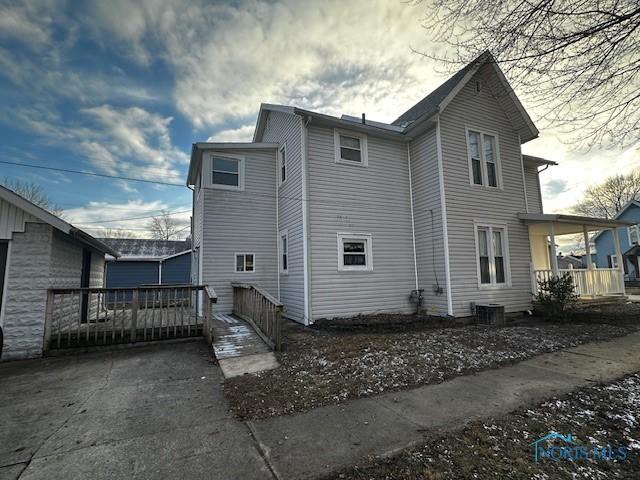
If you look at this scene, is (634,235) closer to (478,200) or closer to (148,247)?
(478,200)

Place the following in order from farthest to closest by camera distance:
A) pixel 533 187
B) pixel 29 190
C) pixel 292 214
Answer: pixel 29 190, pixel 533 187, pixel 292 214

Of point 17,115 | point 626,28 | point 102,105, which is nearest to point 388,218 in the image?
point 626,28

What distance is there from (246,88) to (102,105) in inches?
276

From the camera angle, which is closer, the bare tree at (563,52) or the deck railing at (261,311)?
the bare tree at (563,52)

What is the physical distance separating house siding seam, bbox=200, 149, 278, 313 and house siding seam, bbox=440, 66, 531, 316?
20.6ft

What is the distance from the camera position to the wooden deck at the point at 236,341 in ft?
19.2

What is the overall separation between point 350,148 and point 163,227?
43.4 meters

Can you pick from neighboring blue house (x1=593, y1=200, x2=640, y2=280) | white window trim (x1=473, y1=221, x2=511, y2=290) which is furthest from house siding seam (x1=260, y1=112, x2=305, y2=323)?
neighboring blue house (x1=593, y1=200, x2=640, y2=280)

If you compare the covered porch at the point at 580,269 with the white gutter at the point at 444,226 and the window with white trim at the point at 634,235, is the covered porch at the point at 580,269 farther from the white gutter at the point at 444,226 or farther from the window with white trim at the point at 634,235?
the window with white trim at the point at 634,235

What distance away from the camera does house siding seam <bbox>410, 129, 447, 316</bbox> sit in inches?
357

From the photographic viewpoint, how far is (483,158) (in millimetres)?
10164

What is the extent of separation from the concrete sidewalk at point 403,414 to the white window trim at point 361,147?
6.92 meters

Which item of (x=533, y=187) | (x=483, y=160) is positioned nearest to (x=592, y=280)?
(x=533, y=187)

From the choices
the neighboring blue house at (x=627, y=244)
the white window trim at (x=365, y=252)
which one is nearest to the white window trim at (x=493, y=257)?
the white window trim at (x=365, y=252)
